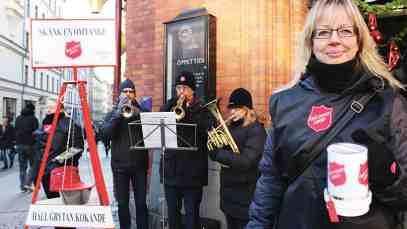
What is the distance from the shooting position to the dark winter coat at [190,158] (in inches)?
189

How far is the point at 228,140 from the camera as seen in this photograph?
4344mm

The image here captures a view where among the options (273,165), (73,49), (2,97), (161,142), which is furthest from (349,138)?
(2,97)

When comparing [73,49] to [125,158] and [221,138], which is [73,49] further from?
[221,138]

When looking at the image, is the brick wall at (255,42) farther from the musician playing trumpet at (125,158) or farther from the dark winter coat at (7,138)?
the dark winter coat at (7,138)


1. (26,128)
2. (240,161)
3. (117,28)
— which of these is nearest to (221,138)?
(240,161)

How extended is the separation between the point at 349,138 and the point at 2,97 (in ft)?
111

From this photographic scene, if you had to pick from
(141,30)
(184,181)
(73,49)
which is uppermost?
(141,30)

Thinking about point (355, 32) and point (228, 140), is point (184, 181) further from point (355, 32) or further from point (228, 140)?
point (355, 32)

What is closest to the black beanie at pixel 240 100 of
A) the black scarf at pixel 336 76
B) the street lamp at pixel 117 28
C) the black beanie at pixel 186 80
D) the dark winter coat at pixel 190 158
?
the dark winter coat at pixel 190 158

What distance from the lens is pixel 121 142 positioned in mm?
5379

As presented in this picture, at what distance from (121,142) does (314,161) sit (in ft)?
13.1

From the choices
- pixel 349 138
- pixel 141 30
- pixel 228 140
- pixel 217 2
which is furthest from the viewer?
pixel 141 30

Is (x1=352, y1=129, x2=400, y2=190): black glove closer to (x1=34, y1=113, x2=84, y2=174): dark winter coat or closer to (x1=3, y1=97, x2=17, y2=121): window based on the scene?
(x1=34, y1=113, x2=84, y2=174): dark winter coat

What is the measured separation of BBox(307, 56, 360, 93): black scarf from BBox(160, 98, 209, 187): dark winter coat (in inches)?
121
